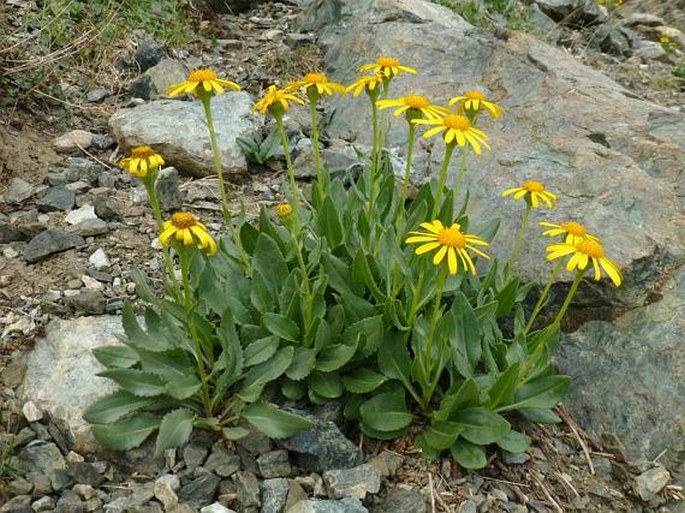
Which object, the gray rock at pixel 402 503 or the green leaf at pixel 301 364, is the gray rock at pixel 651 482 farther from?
the green leaf at pixel 301 364

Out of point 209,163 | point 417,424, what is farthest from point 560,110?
point 417,424

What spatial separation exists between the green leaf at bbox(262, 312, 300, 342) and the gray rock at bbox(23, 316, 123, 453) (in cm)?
62

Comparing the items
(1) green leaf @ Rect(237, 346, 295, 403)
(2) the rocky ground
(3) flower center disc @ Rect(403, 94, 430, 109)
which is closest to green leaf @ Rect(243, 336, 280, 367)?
(1) green leaf @ Rect(237, 346, 295, 403)

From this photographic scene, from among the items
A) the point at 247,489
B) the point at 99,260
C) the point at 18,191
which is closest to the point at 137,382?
the point at 247,489

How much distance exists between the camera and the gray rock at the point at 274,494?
269cm

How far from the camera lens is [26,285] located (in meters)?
3.60

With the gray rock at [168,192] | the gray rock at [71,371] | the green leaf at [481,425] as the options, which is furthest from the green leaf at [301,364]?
the gray rock at [168,192]

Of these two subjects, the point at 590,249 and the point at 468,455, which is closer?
the point at 590,249

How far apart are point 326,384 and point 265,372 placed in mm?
256

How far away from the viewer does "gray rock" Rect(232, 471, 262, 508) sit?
106 inches

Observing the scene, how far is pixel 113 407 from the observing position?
2.87 m

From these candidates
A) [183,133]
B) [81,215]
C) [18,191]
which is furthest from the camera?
[183,133]

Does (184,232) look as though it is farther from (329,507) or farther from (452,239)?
(329,507)

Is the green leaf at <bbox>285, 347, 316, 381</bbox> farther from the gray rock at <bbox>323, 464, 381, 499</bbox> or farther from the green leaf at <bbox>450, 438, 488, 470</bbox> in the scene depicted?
the green leaf at <bbox>450, 438, 488, 470</bbox>
